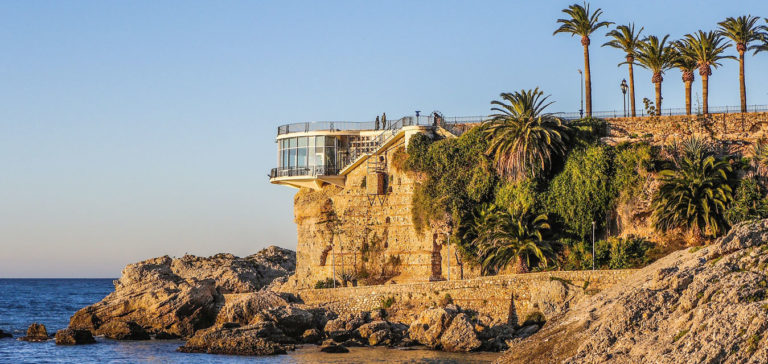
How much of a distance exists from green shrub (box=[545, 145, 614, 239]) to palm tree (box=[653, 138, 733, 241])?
302cm

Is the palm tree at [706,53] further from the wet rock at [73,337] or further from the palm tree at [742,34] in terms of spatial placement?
the wet rock at [73,337]

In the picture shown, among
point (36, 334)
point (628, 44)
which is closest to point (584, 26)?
point (628, 44)

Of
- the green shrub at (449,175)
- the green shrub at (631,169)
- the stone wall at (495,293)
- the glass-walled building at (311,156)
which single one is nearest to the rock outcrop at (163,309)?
the stone wall at (495,293)

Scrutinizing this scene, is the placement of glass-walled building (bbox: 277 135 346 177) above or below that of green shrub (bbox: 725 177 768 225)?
above

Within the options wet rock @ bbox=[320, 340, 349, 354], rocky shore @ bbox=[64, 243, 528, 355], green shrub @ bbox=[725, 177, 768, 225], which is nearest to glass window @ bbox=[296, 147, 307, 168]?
rocky shore @ bbox=[64, 243, 528, 355]

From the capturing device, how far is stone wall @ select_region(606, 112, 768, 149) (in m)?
44.4

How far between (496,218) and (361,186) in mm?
9829

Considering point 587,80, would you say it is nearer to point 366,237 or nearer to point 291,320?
point 366,237

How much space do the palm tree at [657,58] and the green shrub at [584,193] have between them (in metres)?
5.87

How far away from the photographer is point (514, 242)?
42.4 m

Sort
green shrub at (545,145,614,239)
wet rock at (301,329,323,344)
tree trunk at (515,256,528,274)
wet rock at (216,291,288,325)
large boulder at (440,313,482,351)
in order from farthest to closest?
green shrub at (545,145,614,239)
wet rock at (216,291,288,325)
tree trunk at (515,256,528,274)
wet rock at (301,329,323,344)
large boulder at (440,313,482,351)

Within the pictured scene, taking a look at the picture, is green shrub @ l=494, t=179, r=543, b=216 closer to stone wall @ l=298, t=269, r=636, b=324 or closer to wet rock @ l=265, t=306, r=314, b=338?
stone wall @ l=298, t=269, r=636, b=324

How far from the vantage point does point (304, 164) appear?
53562 mm

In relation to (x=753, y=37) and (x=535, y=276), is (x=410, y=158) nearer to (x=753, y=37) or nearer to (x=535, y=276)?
(x=535, y=276)
